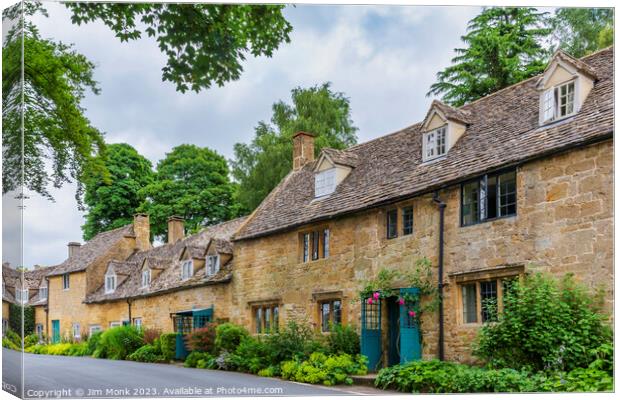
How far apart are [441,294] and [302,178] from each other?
7.47 meters

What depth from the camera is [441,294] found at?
17281 mm

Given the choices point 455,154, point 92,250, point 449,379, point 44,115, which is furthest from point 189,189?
point 449,379

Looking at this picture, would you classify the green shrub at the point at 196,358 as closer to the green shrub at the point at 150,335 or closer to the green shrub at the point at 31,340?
the green shrub at the point at 150,335

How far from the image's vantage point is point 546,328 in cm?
1405

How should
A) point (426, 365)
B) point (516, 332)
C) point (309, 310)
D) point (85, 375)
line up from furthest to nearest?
point (309, 310)
point (426, 365)
point (516, 332)
point (85, 375)

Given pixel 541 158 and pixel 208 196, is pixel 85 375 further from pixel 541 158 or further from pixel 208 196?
pixel 541 158

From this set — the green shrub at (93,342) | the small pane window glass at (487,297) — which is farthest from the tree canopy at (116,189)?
the small pane window glass at (487,297)

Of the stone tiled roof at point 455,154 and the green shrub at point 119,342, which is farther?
the green shrub at point 119,342

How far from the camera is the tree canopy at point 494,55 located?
14219 millimetres

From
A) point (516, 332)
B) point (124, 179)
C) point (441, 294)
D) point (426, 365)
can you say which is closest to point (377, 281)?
point (441, 294)

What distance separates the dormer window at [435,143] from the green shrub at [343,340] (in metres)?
4.71

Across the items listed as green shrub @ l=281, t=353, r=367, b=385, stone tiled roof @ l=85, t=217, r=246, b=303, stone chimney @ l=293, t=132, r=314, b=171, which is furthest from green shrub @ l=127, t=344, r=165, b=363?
stone chimney @ l=293, t=132, r=314, b=171

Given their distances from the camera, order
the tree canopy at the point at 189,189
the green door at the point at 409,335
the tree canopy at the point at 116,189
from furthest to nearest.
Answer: the green door at the point at 409,335, the tree canopy at the point at 189,189, the tree canopy at the point at 116,189

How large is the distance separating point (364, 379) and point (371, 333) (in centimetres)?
230
